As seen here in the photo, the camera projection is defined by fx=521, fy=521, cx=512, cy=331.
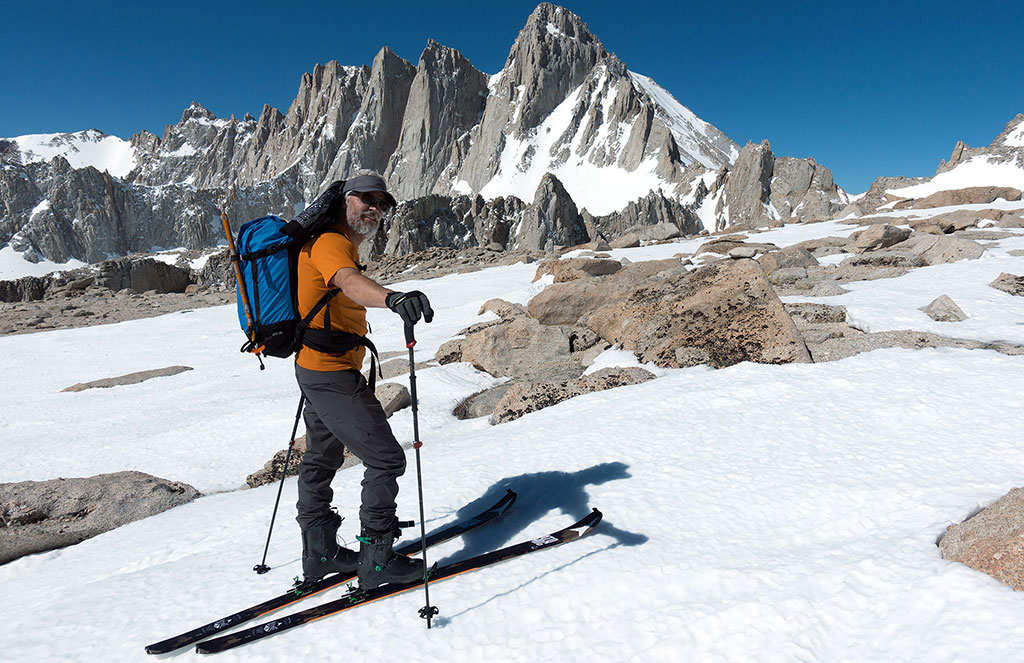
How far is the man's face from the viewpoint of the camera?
133 inches

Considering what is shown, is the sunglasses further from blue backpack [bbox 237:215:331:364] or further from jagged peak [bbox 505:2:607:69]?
jagged peak [bbox 505:2:607:69]

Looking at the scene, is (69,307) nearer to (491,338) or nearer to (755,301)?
(491,338)

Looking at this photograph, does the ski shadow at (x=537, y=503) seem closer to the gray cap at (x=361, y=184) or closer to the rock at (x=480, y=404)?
the gray cap at (x=361, y=184)

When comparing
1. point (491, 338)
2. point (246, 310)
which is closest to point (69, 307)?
point (491, 338)

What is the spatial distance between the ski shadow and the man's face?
236cm

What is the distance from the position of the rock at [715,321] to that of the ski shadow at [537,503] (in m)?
3.40

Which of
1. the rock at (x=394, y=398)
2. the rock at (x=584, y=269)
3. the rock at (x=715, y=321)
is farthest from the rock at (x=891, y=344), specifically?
the rock at (x=584, y=269)

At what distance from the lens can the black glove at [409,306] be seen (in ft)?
9.65

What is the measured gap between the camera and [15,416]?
10156 mm

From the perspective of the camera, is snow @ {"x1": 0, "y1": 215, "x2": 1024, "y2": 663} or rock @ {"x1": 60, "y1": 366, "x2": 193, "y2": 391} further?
rock @ {"x1": 60, "y1": 366, "x2": 193, "y2": 391}

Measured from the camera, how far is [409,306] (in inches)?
118

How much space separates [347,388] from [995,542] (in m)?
3.68

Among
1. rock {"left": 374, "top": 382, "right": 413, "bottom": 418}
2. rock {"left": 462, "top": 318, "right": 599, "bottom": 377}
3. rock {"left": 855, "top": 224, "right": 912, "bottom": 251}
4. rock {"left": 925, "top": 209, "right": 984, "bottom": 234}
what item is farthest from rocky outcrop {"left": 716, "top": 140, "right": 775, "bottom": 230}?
rock {"left": 374, "top": 382, "right": 413, "bottom": 418}

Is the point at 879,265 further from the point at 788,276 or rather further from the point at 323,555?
the point at 323,555
